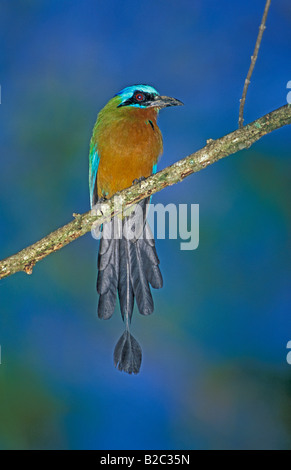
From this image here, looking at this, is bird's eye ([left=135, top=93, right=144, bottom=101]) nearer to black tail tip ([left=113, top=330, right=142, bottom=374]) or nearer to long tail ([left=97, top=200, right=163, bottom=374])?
long tail ([left=97, top=200, right=163, bottom=374])

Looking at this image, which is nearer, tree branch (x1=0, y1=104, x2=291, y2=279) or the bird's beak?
tree branch (x1=0, y1=104, x2=291, y2=279)

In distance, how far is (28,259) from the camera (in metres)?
1.99

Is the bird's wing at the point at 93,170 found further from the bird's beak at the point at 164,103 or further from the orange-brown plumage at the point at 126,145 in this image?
the bird's beak at the point at 164,103

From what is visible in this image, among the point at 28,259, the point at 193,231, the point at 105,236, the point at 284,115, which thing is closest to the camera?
the point at 284,115

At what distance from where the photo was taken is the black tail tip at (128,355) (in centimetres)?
226

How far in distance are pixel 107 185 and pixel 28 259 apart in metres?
0.70

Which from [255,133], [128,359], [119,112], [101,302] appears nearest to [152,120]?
[119,112]

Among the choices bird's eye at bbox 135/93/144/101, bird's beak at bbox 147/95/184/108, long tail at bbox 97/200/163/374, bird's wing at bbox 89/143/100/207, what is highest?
bird's eye at bbox 135/93/144/101

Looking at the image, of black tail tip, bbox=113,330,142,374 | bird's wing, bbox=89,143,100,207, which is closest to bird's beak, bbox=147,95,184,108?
bird's wing, bbox=89,143,100,207

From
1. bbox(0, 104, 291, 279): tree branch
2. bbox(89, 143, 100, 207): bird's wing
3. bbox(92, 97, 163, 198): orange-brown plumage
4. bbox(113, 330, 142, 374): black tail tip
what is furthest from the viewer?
bbox(89, 143, 100, 207): bird's wing

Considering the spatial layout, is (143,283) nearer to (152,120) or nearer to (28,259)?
(28,259)

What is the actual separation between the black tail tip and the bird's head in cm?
123

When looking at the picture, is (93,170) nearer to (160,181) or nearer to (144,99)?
(144,99)

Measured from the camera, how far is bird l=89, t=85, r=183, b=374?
2.30m
